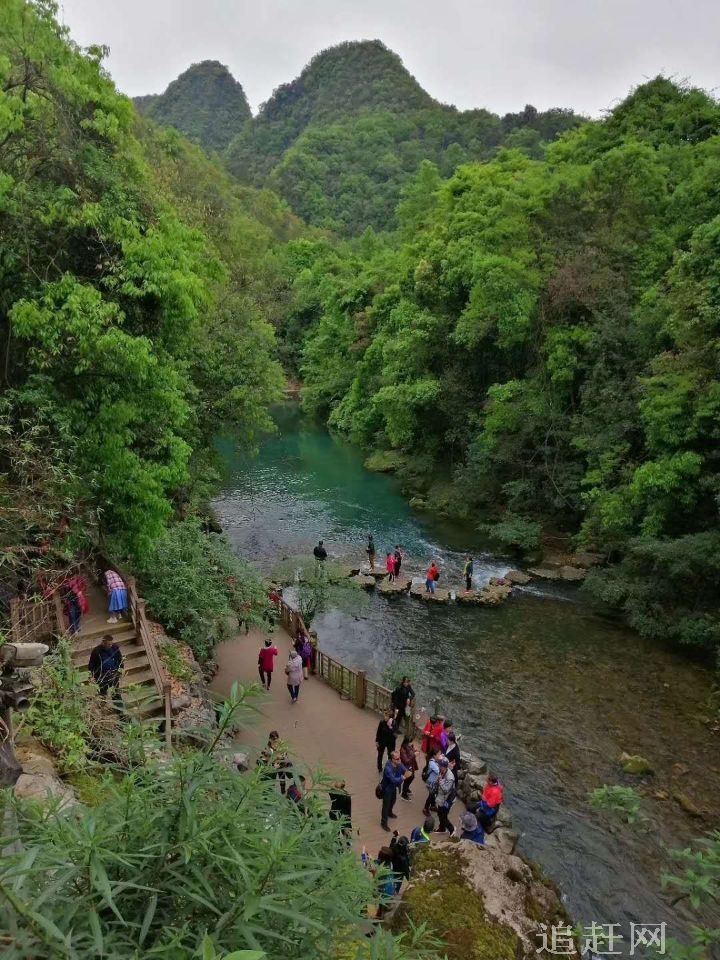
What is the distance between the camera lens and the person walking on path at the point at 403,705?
11867mm

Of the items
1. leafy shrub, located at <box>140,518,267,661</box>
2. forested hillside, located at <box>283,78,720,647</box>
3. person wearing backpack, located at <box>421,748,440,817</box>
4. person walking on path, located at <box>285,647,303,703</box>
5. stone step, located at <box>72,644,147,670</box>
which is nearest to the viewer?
person wearing backpack, located at <box>421,748,440,817</box>

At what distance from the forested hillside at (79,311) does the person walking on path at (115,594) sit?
516mm

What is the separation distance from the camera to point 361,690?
42.6ft

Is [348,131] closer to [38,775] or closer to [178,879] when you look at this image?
[38,775]

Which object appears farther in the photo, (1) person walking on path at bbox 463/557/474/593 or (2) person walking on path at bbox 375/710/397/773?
(1) person walking on path at bbox 463/557/474/593

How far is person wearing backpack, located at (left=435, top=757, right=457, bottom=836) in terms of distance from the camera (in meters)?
9.70

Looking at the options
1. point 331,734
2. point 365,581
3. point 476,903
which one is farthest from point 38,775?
point 365,581

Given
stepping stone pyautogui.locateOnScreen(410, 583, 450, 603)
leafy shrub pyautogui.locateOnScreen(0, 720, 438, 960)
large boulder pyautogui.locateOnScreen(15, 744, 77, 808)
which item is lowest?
stepping stone pyautogui.locateOnScreen(410, 583, 450, 603)

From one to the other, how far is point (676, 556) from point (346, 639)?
8.63m

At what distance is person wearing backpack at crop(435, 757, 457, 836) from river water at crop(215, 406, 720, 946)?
4.47 ft

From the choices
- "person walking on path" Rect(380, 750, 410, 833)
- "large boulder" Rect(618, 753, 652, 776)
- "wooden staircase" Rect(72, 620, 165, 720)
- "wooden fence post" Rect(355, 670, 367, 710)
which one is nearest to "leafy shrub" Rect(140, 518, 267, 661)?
"wooden staircase" Rect(72, 620, 165, 720)

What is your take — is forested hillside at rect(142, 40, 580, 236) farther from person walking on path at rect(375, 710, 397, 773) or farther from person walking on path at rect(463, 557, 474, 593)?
person walking on path at rect(375, 710, 397, 773)

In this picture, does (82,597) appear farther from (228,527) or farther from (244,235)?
(244,235)

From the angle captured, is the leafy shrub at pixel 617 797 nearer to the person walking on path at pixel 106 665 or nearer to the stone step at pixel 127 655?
the person walking on path at pixel 106 665
